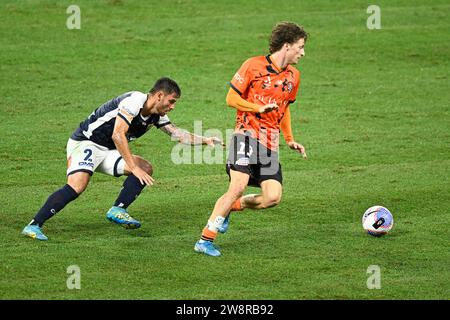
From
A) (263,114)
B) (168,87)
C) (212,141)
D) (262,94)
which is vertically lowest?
(212,141)

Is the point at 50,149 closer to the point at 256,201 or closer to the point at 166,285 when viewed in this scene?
the point at 256,201

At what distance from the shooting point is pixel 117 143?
37.0 feet

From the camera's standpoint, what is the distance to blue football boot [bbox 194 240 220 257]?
11.0 m

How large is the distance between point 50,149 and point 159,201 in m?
3.18

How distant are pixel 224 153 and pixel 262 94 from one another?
4.90 meters

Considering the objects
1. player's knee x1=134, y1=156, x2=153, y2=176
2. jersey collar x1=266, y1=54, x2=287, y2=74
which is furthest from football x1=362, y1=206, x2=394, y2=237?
player's knee x1=134, y1=156, x2=153, y2=176

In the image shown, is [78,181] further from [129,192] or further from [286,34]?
[286,34]

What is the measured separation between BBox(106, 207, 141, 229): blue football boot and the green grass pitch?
13cm

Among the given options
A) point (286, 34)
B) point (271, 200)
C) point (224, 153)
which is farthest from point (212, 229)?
point (224, 153)

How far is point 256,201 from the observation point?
1157 centimetres

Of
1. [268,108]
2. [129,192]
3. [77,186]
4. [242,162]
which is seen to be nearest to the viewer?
[268,108]

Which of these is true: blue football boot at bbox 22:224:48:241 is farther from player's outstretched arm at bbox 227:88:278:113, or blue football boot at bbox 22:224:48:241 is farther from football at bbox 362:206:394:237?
football at bbox 362:206:394:237

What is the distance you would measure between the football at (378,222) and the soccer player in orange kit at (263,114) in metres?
1.18
